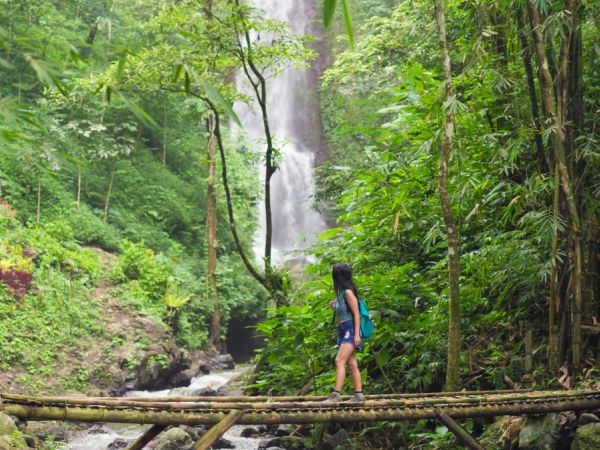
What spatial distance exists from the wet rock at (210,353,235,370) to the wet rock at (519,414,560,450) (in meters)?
11.1

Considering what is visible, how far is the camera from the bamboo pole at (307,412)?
4.00 m

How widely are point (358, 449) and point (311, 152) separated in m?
21.3

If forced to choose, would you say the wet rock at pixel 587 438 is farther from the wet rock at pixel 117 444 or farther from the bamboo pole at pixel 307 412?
the wet rock at pixel 117 444

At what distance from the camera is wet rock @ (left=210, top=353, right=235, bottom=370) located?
49.1 feet

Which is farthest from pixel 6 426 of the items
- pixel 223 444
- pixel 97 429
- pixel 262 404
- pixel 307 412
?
pixel 97 429

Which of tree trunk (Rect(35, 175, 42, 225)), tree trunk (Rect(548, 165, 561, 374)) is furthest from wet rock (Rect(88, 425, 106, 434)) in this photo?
tree trunk (Rect(548, 165, 561, 374))

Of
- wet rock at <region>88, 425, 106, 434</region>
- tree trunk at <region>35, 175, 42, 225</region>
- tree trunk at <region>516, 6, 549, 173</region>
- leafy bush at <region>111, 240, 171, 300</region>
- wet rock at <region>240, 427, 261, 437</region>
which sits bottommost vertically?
wet rock at <region>88, 425, 106, 434</region>

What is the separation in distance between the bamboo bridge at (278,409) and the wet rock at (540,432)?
235 mm

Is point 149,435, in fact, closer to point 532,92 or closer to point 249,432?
point 249,432

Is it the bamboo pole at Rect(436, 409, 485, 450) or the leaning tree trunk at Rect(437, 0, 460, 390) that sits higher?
the leaning tree trunk at Rect(437, 0, 460, 390)

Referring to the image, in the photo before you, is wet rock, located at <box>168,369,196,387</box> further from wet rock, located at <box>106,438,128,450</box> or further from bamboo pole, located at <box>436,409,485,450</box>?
bamboo pole, located at <box>436,409,485,450</box>

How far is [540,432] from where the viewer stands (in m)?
4.37

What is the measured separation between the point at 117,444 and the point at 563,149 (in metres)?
6.28

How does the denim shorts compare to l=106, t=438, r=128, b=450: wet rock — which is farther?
l=106, t=438, r=128, b=450: wet rock
